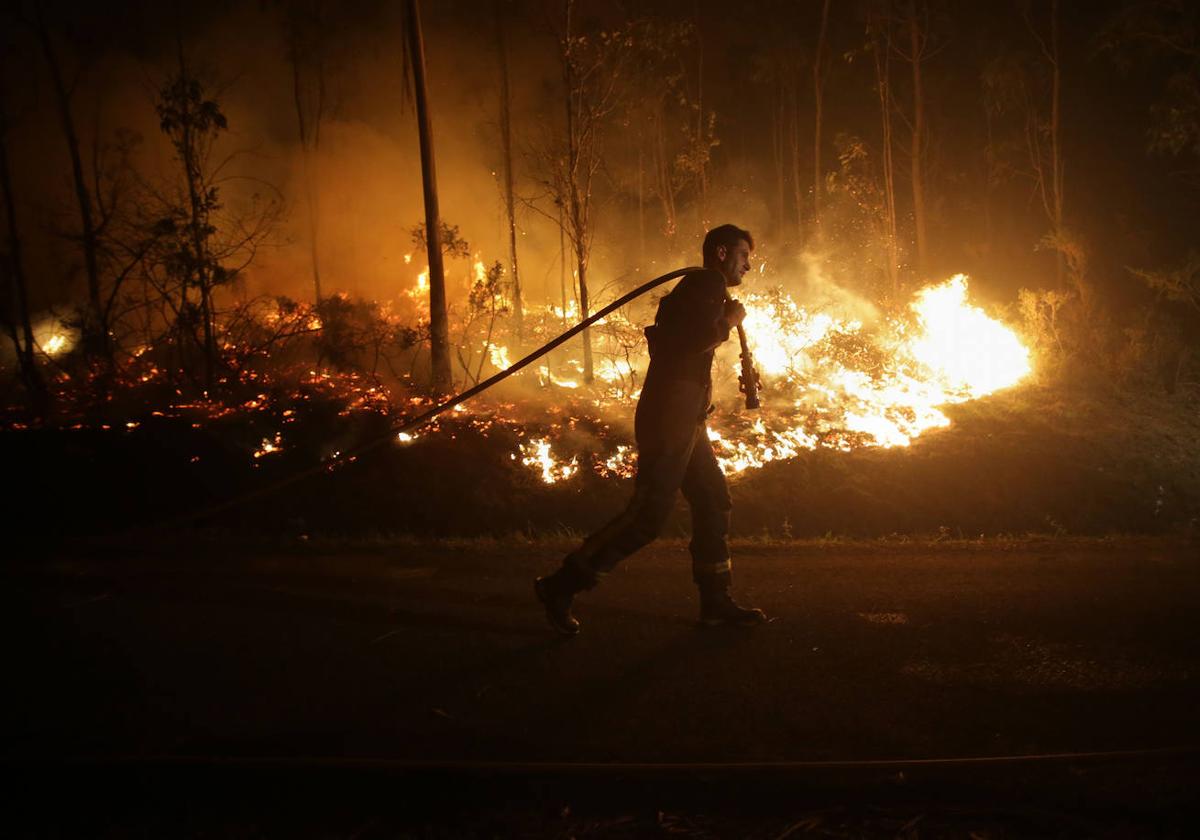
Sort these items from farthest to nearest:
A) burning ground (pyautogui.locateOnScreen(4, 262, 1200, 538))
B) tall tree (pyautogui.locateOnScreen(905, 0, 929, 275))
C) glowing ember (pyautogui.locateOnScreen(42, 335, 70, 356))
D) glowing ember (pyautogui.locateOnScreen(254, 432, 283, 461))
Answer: glowing ember (pyautogui.locateOnScreen(42, 335, 70, 356)) → tall tree (pyautogui.locateOnScreen(905, 0, 929, 275)) → glowing ember (pyautogui.locateOnScreen(254, 432, 283, 461)) → burning ground (pyautogui.locateOnScreen(4, 262, 1200, 538))

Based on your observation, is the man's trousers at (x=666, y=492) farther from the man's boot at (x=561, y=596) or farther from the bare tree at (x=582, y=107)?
the bare tree at (x=582, y=107)

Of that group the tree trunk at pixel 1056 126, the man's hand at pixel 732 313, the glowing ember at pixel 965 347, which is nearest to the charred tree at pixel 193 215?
the man's hand at pixel 732 313

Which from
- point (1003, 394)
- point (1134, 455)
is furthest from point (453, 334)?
point (1134, 455)

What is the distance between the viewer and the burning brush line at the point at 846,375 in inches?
517

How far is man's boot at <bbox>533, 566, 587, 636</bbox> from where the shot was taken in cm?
438

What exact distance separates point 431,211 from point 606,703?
41.1ft

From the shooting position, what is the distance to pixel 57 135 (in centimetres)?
2725

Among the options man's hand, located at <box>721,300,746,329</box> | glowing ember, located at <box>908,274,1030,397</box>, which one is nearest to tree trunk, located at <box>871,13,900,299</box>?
glowing ember, located at <box>908,274,1030,397</box>

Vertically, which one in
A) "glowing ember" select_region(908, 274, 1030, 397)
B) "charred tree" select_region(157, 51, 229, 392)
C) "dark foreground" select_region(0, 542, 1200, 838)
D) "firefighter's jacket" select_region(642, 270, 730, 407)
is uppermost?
"charred tree" select_region(157, 51, 229, 392)

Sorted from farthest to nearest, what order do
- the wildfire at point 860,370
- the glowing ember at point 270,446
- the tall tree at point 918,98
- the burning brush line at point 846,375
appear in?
the tall tree at point 918,98 → the wildfire at point 860,370 → the burning brush line at point 846,375 → the glowing ember at point 270,446

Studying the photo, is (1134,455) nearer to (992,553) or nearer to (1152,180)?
(992,553)

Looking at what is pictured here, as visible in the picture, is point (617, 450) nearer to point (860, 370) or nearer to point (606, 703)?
point (860, 370)

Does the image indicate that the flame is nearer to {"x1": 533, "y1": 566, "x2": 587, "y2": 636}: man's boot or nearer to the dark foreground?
the dark foreground

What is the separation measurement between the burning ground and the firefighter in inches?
177
